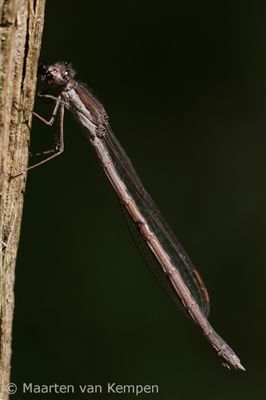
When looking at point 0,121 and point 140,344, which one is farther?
point 140,344

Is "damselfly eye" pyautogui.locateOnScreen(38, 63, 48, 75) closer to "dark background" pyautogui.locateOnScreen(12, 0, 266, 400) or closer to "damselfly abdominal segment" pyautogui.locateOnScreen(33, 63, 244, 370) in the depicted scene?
"damselfly abdominal segment" pyautogui.locateOnScreen(33, 63, 244, 370)

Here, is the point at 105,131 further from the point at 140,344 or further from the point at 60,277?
the point at 140,344

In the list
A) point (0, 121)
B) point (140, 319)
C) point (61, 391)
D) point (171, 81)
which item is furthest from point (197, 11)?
point (0, 121)

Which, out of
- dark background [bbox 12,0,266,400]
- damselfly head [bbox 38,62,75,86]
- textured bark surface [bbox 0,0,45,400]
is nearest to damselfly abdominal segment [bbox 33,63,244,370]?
damselfly head [bbox 38,62,75,86]

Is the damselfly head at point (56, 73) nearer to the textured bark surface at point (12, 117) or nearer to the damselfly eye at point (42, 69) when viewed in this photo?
the damselfly eye at point (42, 69)

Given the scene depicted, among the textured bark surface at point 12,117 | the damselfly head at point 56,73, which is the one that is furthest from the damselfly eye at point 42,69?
the textured bark surface at point 12,117

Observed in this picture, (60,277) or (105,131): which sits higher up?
(105,131)

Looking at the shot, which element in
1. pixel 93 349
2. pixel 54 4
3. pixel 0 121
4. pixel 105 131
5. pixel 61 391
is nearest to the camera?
pixel 0 121
